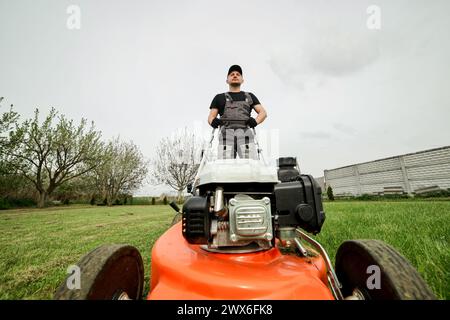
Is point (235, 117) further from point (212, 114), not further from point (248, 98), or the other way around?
point (248, 98)

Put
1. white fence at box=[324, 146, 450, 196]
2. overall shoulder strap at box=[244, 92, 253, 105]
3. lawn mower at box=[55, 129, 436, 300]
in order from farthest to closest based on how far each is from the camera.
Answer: white fence at box=[324, 146, 450, 196] → overall shoulder strap at box=[244, 92, 253, 105] → lawn mower at box=[55, 129, 436, 300]

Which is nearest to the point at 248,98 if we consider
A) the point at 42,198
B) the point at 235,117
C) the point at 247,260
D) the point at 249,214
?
the point at 235,117

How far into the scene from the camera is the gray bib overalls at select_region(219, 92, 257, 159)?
2.59 m

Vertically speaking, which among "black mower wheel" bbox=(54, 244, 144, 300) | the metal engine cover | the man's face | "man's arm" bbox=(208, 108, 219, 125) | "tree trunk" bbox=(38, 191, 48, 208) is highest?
the man's face

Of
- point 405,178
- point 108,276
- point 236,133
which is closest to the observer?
point 108,276

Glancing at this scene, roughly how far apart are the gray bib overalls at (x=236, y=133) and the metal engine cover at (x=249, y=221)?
1.24 m

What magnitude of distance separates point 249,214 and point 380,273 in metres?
0.68

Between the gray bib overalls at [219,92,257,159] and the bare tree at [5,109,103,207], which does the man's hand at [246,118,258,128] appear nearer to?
the gray bib overalls at [219,92,257,159]

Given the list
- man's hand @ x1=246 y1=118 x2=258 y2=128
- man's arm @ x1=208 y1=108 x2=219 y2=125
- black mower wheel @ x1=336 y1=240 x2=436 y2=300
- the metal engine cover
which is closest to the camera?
black mower wheel @ x1=336 y1=240 x2=436 y2=300

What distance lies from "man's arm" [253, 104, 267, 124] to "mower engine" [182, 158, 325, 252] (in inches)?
59.6

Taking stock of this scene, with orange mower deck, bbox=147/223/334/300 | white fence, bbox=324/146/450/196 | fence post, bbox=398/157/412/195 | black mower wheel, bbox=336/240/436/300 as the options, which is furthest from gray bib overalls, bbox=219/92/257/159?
fence post, bbox=398/157/412/195

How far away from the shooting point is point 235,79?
313 cm

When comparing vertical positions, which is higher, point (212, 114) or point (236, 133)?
point (212, 114)

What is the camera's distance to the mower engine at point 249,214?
1.34 meters
